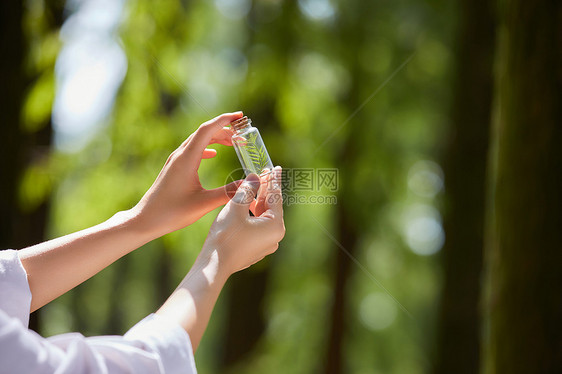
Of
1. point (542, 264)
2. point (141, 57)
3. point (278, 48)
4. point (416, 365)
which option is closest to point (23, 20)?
point (141, 57)

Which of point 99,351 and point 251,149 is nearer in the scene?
point 99,351

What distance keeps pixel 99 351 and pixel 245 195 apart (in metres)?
0.52

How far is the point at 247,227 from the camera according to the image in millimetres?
1183

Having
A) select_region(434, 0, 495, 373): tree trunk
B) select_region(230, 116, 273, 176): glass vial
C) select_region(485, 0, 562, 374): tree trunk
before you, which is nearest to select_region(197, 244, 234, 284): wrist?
select_region(230, 116, 273, 176): glass vial

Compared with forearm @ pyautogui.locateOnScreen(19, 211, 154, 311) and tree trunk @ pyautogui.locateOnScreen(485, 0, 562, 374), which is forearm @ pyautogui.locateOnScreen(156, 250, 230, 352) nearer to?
forearm @ pyautogui.locateOnScreen(19, 211, 154, 311)

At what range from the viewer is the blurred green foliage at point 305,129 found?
3.35 meters

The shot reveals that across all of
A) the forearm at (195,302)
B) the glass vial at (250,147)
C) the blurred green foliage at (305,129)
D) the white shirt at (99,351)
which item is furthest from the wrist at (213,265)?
the blurred green foliage at (305,129)

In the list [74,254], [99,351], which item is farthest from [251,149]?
[99,351]

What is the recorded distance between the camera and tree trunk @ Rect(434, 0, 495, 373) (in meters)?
3.85

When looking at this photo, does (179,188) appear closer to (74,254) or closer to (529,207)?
(74,254)

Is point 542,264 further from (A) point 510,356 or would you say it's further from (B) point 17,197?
(B) point 17,197

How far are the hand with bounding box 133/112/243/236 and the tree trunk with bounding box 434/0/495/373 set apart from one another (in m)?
3.02

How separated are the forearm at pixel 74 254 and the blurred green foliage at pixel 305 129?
1787 millimetres

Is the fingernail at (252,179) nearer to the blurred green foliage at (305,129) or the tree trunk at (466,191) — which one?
the blurred green foliage at (305,129)
